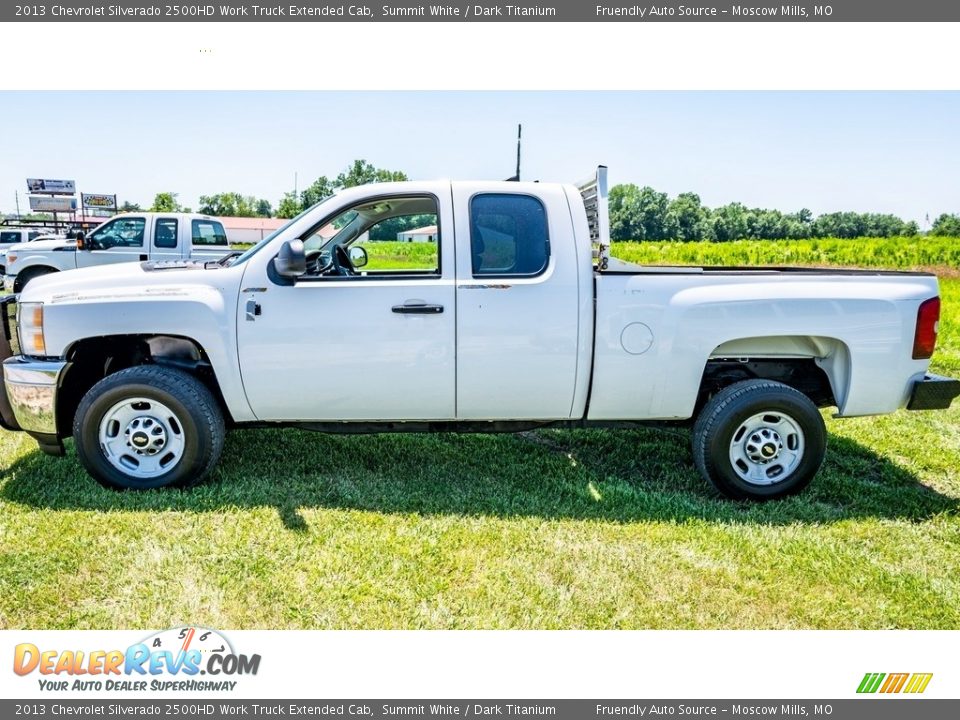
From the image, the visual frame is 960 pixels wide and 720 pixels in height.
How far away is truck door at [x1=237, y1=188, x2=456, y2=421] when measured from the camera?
417 centimetres

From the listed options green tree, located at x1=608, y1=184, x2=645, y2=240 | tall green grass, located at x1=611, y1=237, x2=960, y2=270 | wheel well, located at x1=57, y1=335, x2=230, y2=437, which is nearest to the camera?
wheel well, located at x1=57, y1=335, x2=230, y2=437

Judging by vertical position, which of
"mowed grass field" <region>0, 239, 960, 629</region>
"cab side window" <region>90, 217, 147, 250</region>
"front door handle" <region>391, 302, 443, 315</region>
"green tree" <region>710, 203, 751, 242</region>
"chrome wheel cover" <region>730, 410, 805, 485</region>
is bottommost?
"mowed grass field" <region>0, 239, 960, 629</region>

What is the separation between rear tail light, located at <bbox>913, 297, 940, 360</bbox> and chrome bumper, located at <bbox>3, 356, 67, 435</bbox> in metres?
5.31

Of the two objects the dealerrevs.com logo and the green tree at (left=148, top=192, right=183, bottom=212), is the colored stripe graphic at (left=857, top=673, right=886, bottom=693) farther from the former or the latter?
the green tree at (left=148, top=192, right=183, bottom=212)

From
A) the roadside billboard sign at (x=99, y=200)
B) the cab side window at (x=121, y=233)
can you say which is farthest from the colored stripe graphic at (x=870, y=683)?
the roadside billboard sign at (x=99, y=200)

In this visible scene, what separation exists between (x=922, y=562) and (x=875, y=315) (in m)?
1.48

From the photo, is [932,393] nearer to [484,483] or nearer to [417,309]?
[484,483]

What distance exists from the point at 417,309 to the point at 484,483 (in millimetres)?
1305

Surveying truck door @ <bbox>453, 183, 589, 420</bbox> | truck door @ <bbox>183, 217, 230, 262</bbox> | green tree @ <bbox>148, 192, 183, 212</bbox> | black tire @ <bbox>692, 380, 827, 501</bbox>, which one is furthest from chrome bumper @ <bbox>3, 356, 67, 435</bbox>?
green tree @ <bbox>148, 192, 183, 212</bbox>

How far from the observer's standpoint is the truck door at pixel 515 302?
4164mm

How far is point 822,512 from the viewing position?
14.0ft

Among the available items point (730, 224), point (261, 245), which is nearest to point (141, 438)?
point (261, 245)

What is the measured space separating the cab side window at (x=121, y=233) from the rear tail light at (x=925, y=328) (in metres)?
A: 11.8

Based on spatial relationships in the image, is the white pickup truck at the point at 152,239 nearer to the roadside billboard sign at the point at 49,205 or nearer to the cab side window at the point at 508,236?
the cab side window at the point at 508,236
